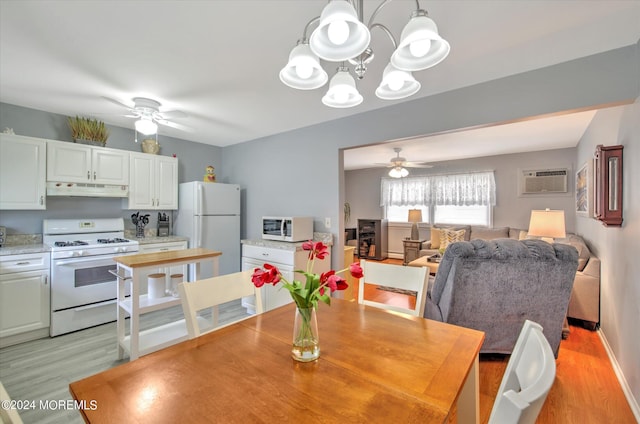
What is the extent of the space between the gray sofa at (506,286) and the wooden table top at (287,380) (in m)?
1.11

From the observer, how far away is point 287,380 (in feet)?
2.89

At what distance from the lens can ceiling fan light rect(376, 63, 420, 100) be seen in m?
1.38

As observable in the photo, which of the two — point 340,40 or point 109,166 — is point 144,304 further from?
point 340,40

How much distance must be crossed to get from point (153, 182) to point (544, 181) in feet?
21.8

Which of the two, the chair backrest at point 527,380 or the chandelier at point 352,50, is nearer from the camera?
the chair backrest at point 527,380

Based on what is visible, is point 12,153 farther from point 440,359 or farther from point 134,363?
point 440,359

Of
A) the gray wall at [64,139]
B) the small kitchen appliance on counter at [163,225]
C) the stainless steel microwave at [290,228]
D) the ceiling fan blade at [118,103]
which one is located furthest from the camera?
the small kitchen appliance on counter at [163,225]

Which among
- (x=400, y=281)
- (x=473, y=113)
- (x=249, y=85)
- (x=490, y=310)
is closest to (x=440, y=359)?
(x=400, y=281)

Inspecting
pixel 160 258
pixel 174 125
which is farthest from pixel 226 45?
pixel 174 125

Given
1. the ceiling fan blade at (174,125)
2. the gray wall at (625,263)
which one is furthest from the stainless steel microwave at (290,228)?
the gray wall at (625,263)

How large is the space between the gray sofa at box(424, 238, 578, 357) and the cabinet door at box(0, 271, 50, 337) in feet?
12.4

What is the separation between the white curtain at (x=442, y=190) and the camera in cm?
588

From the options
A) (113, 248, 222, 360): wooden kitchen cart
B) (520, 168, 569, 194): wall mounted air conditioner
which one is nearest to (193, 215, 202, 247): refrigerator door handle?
(113, 248, 222, 360): wooden kitchen cart

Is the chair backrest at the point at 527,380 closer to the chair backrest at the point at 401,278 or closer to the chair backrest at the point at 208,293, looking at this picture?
the chair backrest at the point at 401,278
